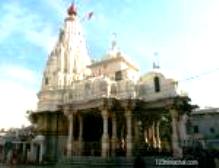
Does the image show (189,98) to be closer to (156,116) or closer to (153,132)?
(156,116)

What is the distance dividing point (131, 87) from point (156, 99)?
281cm

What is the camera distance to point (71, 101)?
30266 millimetres

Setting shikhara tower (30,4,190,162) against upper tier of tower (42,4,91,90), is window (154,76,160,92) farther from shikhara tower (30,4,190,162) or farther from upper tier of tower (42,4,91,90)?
upper tier of tower (42,4,91,90)

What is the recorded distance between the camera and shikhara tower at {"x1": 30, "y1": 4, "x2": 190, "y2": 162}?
2653cm

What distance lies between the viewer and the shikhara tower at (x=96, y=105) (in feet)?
87.0

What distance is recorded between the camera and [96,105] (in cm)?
2775

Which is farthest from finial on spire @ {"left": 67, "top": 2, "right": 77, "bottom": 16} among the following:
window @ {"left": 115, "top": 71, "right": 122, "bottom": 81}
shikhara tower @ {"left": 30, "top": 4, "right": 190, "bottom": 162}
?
window @ {"left": 115, "top": 71, "right": 122, "bottom": 81}

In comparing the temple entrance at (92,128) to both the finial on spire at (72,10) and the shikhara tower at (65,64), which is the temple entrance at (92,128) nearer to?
the shikhara tower at (65,64)

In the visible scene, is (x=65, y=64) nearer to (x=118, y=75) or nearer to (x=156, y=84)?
(x=118, y=75)

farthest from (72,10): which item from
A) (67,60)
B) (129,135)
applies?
(129,135)

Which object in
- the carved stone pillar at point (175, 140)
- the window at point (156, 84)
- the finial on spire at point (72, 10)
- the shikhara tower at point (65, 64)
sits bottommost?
the carved stone pillar at point (175, 140)

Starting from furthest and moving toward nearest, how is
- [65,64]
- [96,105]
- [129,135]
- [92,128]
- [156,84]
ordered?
[65,64], [92,128], [96,105], [156,84], [129,135]

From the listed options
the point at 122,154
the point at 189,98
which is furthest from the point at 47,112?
the point at 189,98

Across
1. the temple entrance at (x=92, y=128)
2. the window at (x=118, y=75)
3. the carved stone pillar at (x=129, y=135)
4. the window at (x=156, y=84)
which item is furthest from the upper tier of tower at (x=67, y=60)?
the window at (x=156, y=84)
